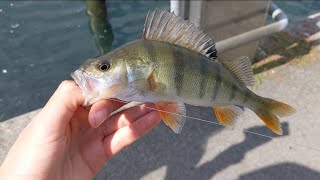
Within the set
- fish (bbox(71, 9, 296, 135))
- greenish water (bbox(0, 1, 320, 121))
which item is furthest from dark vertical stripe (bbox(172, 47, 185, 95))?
greenish water (bbox(0, 1, 320, 121))

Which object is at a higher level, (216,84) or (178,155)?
(216,84)

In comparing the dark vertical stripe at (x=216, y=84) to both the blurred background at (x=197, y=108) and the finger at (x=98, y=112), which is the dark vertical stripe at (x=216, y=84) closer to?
the blurred background at (x=197, y=108)

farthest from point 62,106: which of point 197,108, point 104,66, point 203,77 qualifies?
point 197,108

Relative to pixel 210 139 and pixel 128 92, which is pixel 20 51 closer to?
pixel 210 139

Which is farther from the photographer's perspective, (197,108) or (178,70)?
(197,108)

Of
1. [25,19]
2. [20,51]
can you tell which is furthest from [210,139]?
[25,19]

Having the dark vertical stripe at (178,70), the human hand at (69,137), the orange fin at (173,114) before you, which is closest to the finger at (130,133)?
the human hand at (69,137)

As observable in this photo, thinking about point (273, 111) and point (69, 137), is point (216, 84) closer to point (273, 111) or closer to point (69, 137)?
point (273, 111)

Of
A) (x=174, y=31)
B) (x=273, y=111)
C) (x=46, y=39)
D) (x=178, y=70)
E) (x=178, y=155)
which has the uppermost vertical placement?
(x=174, y=31)
